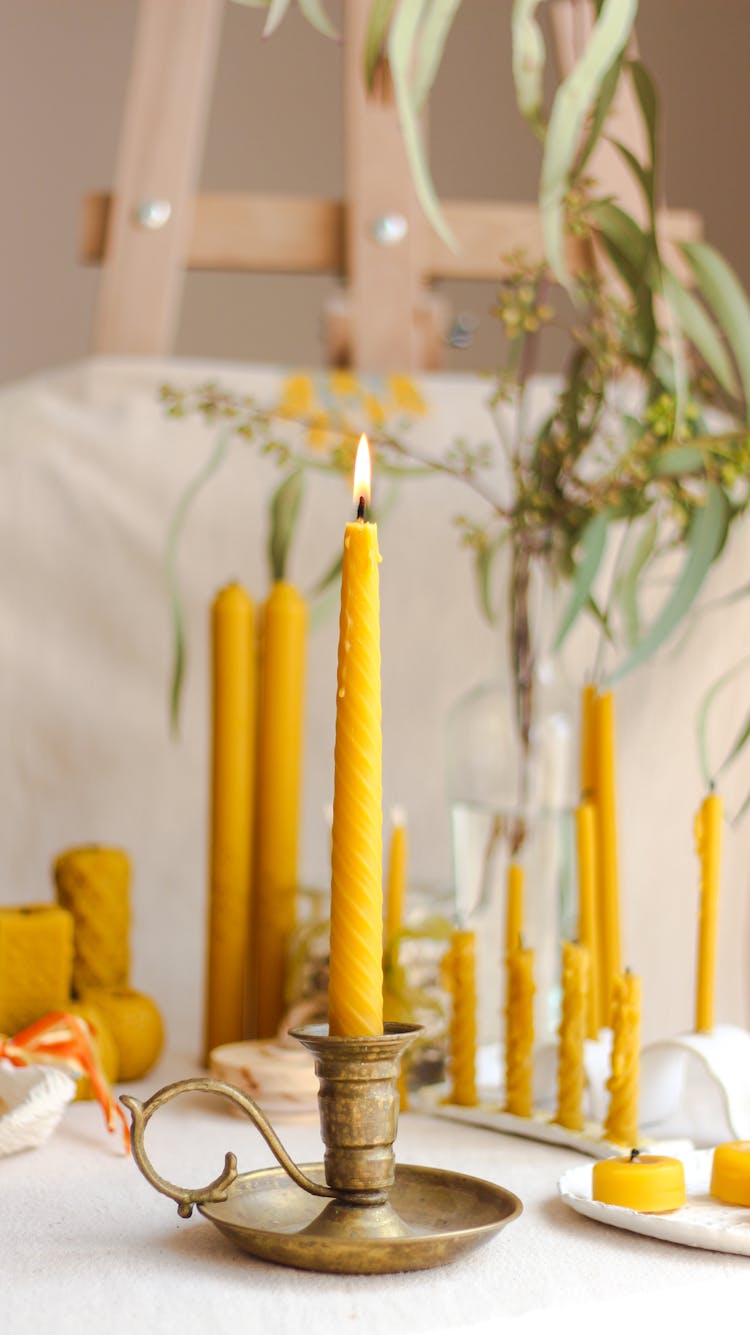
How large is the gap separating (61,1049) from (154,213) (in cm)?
62

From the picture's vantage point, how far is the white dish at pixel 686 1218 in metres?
0.47

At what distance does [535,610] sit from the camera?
1.15m

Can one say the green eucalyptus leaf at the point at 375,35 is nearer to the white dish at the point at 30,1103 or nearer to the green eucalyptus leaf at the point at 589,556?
the green eucalyptus leaf at the point at 589,556

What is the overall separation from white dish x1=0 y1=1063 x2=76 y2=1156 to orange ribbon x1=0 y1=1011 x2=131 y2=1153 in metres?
0.02

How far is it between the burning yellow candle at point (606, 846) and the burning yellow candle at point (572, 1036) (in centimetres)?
13

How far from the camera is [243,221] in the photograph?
3.53 ft

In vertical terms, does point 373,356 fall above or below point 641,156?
below

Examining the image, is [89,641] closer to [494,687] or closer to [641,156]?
[494,687]

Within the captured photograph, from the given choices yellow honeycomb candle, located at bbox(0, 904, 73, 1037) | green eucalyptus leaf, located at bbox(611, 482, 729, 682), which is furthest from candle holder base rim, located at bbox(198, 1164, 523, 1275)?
green eucalyptus leaf, located at bbox(611, 482, 729, 682)

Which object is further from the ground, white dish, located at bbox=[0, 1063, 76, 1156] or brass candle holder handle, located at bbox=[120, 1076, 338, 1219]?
brass candle holder handle, located at bbox=[120, 1076, 338, 1219]

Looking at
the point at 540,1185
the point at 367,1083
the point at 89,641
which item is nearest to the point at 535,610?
the point at 89,641

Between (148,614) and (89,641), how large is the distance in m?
0.05

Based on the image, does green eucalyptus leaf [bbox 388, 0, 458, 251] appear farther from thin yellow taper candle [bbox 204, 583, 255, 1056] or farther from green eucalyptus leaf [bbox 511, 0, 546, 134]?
thin yellow taper candle [bbox 204, 583, 255, 1056]

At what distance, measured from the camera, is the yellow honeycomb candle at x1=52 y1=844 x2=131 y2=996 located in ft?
2.45
